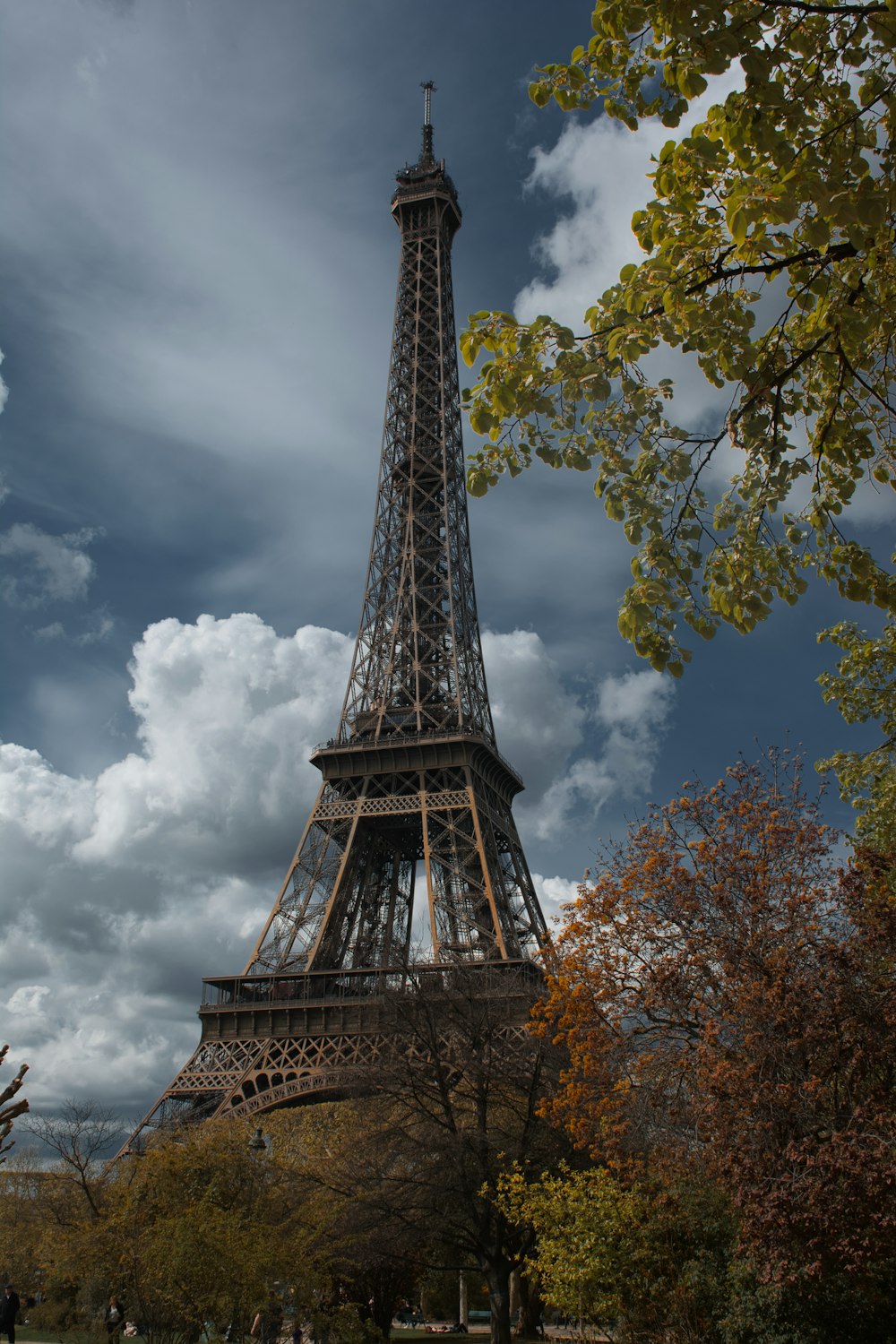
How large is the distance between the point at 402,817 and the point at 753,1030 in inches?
1545

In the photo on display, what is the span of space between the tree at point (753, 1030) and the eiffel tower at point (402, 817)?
11.5 metres

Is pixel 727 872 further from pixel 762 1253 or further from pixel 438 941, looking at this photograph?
pixel 438 941

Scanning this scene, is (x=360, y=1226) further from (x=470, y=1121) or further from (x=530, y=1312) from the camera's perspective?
(x=530, y=1312)

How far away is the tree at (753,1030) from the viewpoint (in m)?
14.1

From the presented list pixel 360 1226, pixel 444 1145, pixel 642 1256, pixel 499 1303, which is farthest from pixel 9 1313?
pixel 642 1256

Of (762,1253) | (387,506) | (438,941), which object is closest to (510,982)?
(438,941)

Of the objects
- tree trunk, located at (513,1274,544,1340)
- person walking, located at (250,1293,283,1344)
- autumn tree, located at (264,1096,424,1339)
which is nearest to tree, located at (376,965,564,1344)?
autumn tree, located at (264,1096,424,1339)

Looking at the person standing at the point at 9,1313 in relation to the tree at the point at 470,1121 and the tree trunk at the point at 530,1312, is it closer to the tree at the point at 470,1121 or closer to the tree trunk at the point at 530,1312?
the tree at the point at 470,1121

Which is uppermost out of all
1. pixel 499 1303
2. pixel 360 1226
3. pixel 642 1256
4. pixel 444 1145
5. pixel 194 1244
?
pixel 444 1145

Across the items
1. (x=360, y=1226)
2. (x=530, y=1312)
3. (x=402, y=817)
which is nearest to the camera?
(x=360, y=1226)

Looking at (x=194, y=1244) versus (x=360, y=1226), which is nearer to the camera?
(x=194, y=1244)

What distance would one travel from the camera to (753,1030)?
15109mm

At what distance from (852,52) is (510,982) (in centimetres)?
3032

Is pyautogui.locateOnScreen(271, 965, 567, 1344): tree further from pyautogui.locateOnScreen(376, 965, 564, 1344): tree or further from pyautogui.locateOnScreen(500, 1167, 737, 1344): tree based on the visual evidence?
pyautogui.locateOnScreen(500, 1167, 737, 1344): tree
